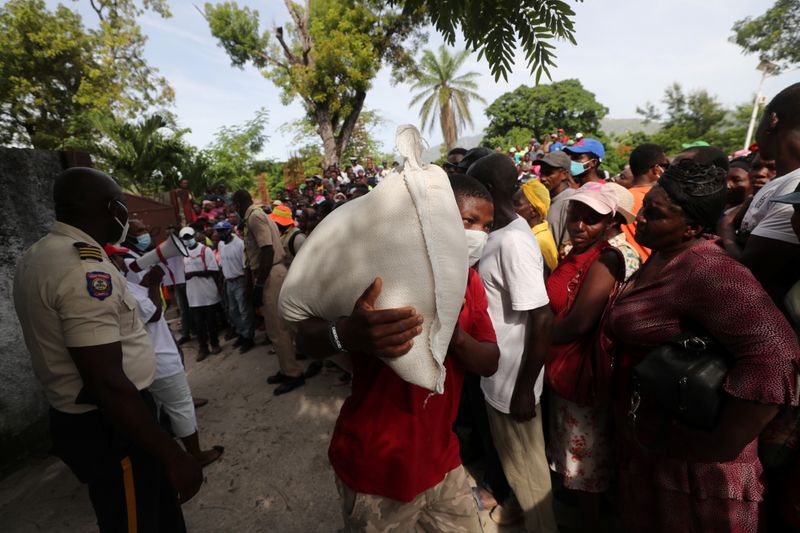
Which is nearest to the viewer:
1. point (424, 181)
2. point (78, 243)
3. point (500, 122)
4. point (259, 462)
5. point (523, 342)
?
point (424, 181)

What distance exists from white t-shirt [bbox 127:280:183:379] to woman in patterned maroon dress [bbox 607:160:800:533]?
111 inches

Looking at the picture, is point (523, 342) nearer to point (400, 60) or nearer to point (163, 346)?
point (163, 346)

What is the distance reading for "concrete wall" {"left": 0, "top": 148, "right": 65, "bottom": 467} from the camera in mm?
2961

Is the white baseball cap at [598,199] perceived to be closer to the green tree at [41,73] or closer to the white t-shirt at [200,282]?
the white t-shirt at [200,282]

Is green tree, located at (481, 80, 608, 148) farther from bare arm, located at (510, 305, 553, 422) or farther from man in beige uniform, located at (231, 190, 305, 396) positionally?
bare arm, located at (510, 305, 553, 422)

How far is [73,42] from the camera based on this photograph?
17859 mm

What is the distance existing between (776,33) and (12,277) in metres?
31.8

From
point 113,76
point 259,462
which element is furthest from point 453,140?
point 259,462

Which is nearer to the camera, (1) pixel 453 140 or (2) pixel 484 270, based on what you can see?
(2) pixel 484 270

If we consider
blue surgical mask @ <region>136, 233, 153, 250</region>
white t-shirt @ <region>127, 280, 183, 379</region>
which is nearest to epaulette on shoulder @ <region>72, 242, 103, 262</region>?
white t-shirt @ <region>127, 280, 183, 379</region>

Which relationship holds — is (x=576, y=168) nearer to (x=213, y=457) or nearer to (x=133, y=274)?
(x=133, y=274)

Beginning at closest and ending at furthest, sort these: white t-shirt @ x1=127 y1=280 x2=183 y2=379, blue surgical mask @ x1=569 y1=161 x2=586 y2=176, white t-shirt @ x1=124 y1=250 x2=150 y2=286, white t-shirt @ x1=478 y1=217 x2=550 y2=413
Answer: white t-shirt @ x1=478 y1=217 x2=550 y2=413
white t-shirt @ x1=127 y1=280 x2=183 y2=379
white t-shirt @ x1=124 y1=250 x2=150 y2=286
blue surgical mask @ x1=569 y1=161 x2=586 y2=176

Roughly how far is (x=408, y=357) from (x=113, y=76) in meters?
25.9

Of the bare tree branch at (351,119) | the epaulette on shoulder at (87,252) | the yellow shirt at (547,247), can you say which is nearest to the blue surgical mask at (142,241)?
the epaulette on shoulder at (87,252)
